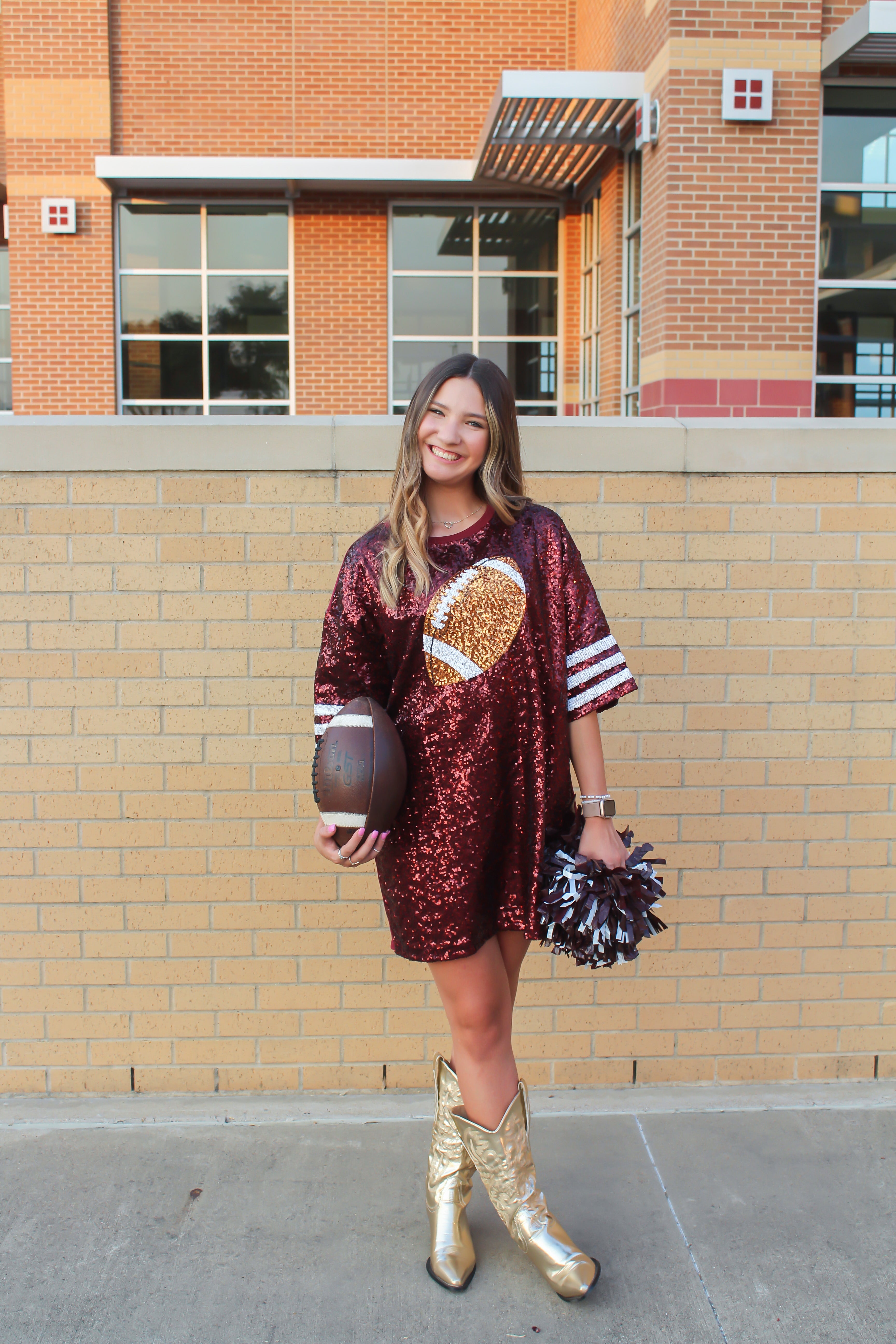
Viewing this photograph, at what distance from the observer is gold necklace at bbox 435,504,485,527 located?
2.50m

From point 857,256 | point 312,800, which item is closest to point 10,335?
point 857,256

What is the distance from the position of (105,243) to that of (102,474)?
42.6 ft

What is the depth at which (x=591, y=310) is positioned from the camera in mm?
14625

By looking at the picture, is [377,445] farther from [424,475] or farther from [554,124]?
[554,124]

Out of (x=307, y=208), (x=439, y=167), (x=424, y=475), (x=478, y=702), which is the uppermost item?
(x=439, y=167)

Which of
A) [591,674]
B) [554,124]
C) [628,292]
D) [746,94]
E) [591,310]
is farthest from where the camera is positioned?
[591,310]

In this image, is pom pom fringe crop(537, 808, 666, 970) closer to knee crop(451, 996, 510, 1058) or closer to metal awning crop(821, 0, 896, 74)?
knee crop(451, 996, 510, 1058)

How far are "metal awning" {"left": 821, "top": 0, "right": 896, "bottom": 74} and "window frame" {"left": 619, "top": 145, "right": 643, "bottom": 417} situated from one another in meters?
2.19

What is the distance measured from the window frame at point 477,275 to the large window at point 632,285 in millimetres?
2460

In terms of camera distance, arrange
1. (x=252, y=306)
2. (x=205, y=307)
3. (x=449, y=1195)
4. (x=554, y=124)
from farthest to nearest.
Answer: (x=205, y=307), (x=252, y=306), (x=554, y=124), (x=449, y=1195)

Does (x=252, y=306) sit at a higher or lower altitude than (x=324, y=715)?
higher

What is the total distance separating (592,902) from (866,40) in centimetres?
1020

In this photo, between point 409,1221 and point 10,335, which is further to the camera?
point 10,335

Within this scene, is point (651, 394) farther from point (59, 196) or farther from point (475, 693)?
point (475, 693)
